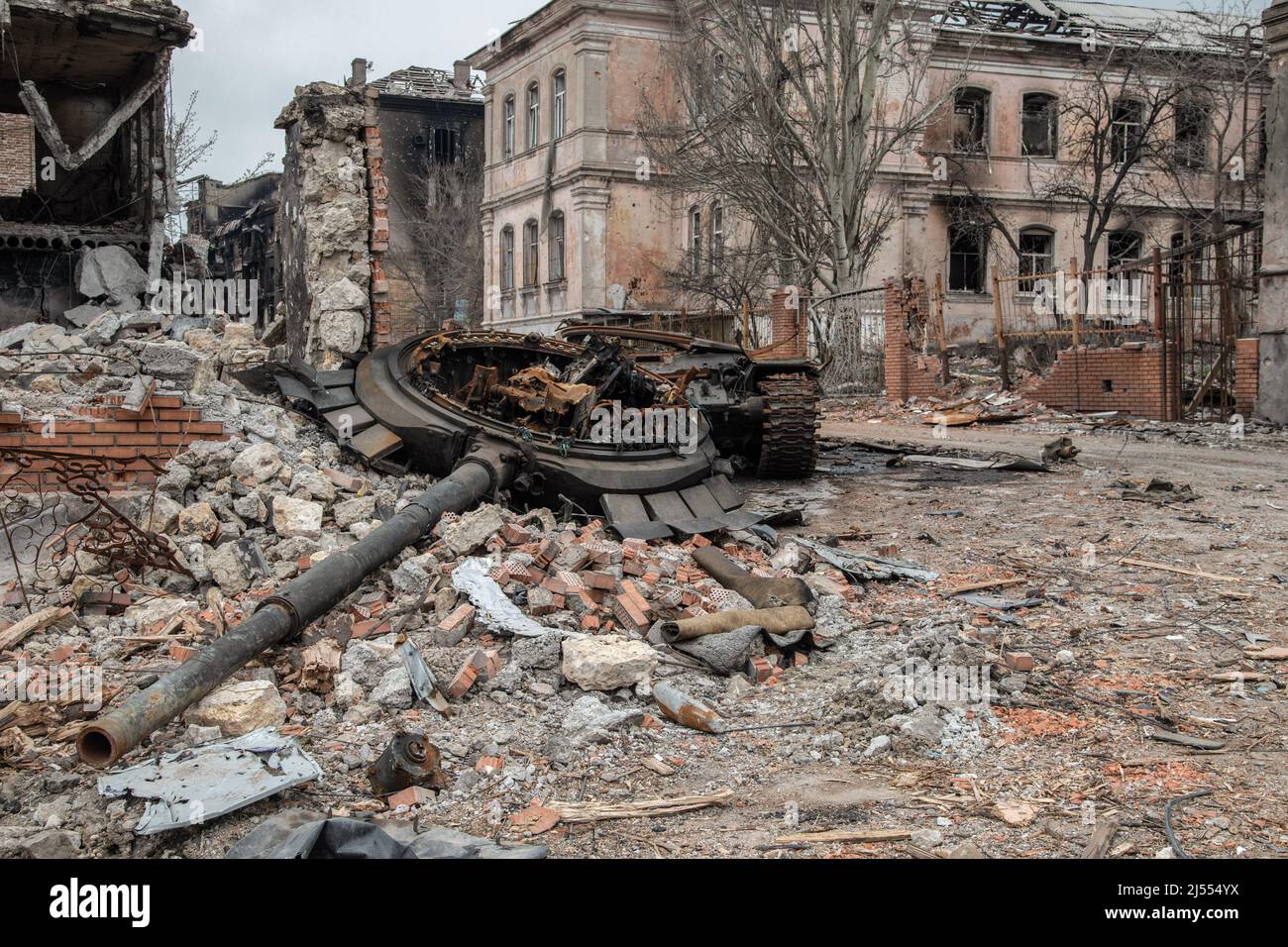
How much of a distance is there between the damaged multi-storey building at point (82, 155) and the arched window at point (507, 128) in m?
18.0

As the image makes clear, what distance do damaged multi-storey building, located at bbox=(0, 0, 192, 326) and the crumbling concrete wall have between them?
579 centimetres

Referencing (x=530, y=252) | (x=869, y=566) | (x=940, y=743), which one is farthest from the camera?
(x=530, y=252)

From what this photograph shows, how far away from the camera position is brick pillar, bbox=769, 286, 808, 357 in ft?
74.0

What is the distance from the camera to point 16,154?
15.2 metres

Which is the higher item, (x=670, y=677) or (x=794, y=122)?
(x=794, y=122)

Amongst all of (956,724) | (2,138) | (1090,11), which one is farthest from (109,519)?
(1090,11)

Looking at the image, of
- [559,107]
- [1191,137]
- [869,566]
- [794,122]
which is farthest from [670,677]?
[1191,137]

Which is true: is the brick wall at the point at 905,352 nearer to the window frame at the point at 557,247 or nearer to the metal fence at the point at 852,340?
the metal fence at the point at 852,340

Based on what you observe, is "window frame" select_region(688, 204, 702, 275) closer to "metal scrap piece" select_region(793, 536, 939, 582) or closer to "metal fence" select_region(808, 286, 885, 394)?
"metal fence" select_region(808, 286, 885, 394)

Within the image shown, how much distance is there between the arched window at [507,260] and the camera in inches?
1347

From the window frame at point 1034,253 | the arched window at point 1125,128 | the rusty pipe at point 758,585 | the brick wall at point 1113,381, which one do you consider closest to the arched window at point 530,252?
the window frame at point 1034,253

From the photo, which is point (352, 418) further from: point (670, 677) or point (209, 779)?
point (209, 779)

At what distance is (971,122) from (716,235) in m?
7.93

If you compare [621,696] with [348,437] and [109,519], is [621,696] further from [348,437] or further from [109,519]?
[348,437]
